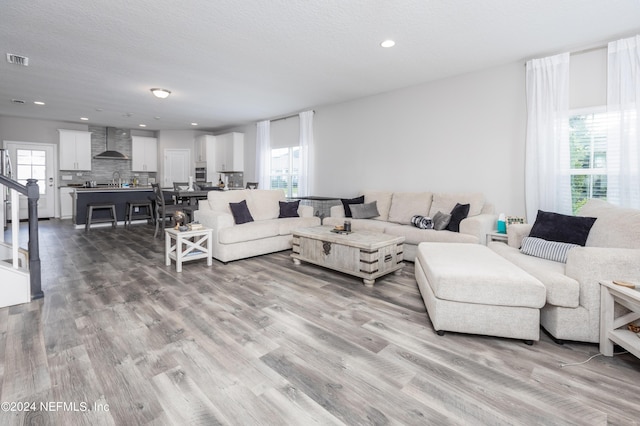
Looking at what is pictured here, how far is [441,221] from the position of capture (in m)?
4.16

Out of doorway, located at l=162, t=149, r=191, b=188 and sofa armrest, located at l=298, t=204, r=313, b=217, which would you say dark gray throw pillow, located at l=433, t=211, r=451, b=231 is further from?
doorway, located at l=162, t=149, r=191, b=188

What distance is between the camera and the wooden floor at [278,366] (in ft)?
4.88

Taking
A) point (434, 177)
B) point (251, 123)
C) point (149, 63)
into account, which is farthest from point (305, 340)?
point (251, 123)

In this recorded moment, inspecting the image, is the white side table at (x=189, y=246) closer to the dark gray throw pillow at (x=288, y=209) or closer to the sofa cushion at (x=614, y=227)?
the dark gray throw pillow at (x=288, y=209)

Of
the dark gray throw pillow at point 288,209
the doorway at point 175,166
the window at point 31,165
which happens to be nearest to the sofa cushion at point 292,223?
the dark gray throw pillow at point 288,209

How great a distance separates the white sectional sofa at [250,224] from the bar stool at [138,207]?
3.51m

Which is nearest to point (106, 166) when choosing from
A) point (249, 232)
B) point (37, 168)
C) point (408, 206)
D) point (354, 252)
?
point (37, 168)

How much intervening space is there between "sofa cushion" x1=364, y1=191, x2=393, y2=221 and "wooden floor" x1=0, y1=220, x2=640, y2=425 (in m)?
2.26

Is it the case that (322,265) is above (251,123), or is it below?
below

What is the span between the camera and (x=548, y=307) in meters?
2.24

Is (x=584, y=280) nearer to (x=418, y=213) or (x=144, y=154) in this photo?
(x=418, y=213)

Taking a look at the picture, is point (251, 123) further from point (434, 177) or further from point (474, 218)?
point (474, 218)

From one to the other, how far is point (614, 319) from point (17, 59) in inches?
262

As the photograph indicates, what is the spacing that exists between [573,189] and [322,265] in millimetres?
3235
